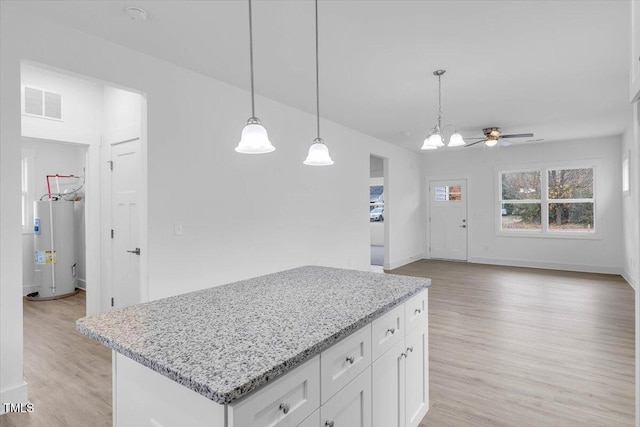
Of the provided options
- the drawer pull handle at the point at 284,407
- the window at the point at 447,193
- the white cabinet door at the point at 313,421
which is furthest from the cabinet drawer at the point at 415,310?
the window at the point at 447,193

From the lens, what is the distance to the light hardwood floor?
7.48 feet

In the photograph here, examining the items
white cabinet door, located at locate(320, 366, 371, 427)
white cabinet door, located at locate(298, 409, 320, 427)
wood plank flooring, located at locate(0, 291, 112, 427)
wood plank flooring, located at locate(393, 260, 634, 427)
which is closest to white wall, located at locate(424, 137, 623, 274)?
wood plank flooring, located at locate(393, 260, 634, 427)

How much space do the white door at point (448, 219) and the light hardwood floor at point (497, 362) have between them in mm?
3230

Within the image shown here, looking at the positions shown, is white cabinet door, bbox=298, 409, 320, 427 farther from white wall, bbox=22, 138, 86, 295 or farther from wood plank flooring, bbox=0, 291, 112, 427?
white wall, bbox=22, 138, 86, 295

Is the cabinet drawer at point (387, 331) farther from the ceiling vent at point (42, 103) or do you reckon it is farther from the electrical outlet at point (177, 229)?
the ceiling vent at point (42, 103)

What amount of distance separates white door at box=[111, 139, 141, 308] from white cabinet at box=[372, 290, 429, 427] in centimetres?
287

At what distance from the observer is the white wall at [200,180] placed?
2.35 meters

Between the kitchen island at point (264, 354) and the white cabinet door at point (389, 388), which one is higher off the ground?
the kitchen island at point (264, 354)

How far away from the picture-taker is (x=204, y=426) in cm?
95

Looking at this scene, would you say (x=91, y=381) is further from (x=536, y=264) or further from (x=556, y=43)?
(x=536, y=264)

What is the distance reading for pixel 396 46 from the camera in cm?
298

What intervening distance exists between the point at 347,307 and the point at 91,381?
244 centimetres

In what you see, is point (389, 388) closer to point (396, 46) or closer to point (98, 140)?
point (396, 46)
